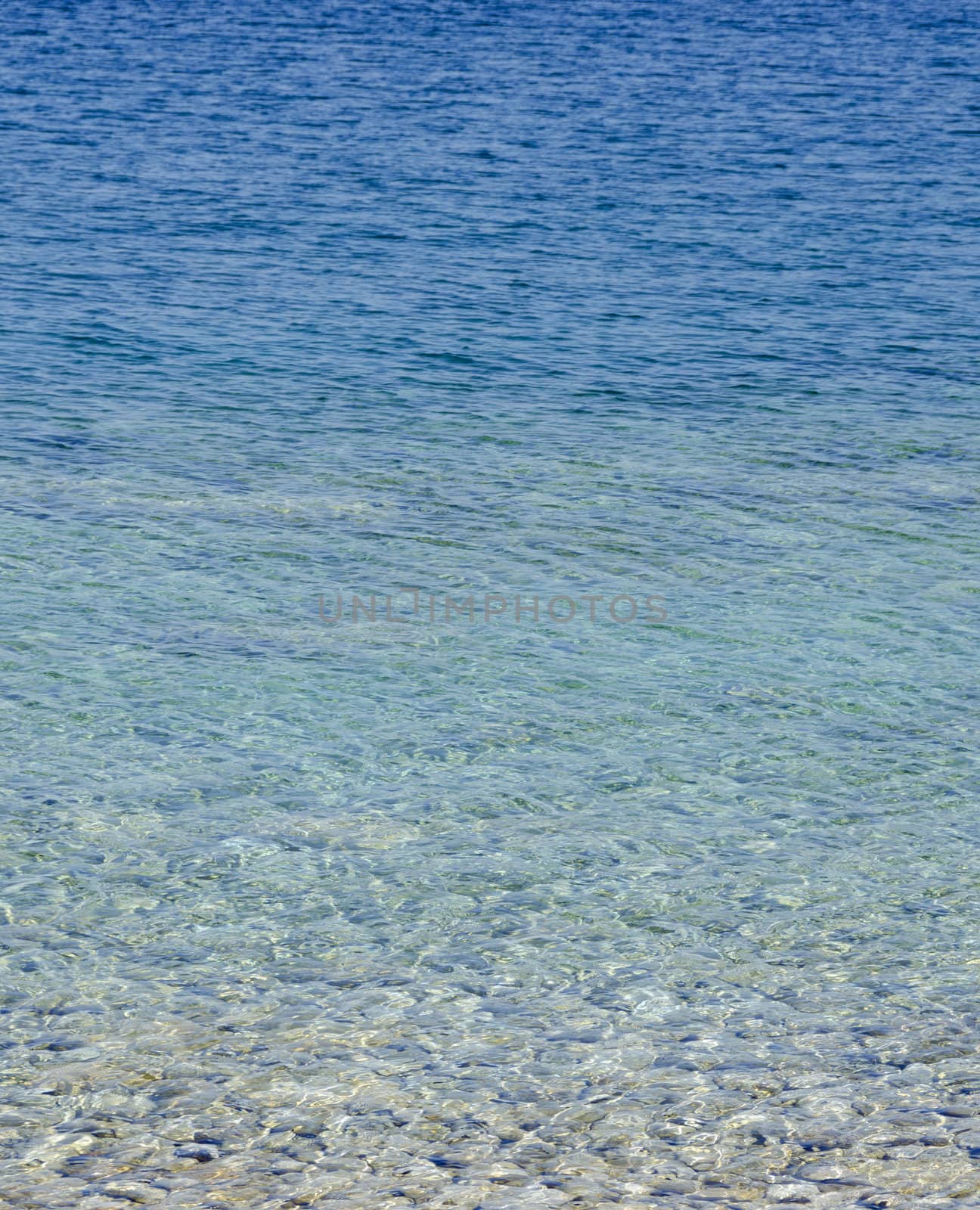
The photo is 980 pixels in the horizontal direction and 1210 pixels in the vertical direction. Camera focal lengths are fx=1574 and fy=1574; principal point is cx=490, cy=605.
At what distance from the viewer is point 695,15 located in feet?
171

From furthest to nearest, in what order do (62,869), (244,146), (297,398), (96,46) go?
(96,46), (244,146), (297,398), (62,869)

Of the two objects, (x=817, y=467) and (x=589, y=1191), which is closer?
(x=589, y=1191)

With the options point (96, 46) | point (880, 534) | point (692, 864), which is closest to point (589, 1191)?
point (692, 864)

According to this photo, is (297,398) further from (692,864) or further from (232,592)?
(692,864)

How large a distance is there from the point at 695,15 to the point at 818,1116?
5055 cm

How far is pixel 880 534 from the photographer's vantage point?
45.6 feet

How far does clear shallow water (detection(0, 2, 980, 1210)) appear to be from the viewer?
6.85m

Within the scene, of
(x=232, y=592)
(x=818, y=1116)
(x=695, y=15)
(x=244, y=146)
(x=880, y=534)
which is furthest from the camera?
(x=695, y=15)

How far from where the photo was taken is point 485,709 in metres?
10.8

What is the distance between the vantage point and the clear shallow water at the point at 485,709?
22.5 ft

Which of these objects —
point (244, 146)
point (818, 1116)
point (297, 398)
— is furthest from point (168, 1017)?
point (244, 146)

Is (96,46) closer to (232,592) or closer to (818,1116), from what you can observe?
(232,592)

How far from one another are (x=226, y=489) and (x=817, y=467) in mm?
5805

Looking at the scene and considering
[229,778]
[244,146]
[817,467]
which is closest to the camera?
[229,778]
